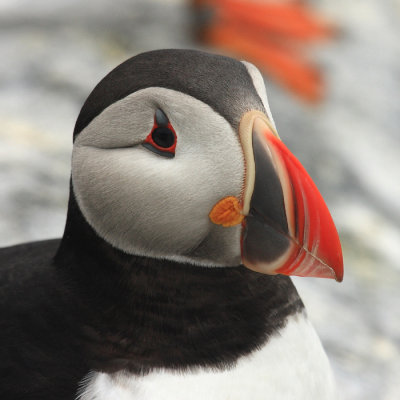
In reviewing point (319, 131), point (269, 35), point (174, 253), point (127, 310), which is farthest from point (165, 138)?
point (269, 35)

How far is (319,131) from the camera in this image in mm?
4445

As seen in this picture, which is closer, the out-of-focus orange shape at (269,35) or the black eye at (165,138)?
the black eye at (165,138)

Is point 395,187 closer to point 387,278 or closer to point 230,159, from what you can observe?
point 387,278

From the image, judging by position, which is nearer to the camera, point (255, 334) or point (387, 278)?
point (255, 334)

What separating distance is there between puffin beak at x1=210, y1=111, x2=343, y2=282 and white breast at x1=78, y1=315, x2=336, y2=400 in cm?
28

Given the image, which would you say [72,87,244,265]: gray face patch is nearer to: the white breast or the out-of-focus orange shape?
the white breast

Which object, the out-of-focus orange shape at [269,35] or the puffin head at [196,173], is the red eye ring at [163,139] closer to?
the puffin head at [196,173]

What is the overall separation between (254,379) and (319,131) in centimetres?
287

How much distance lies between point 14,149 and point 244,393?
6.91 feet

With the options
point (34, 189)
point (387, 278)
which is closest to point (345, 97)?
point (387, 278)

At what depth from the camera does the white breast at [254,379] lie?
1680 mm

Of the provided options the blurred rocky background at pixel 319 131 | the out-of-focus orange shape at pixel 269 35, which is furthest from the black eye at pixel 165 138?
the out-of-focus orange shape at pixel 269 35

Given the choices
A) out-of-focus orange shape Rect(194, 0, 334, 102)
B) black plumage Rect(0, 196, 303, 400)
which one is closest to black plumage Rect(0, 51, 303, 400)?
black plumage Rect(0, 196, 303, 400)

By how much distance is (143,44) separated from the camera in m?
4.70
